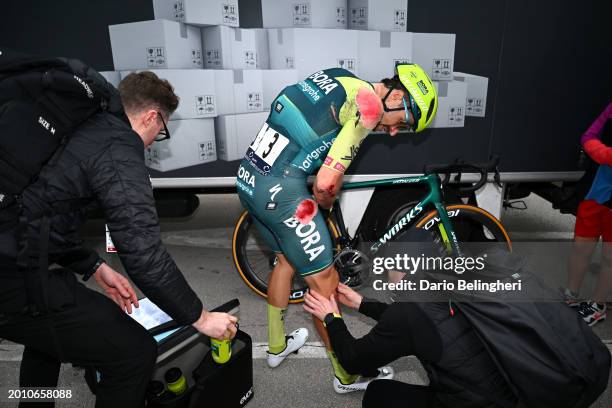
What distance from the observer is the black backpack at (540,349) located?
4.14 ft

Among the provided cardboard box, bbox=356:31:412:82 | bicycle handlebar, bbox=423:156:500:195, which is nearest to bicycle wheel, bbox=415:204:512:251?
bicycle handlebar, bbox=423:156:500:195

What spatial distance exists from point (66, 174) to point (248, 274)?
2273 millimetres

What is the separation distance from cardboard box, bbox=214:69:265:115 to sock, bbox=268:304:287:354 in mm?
1632

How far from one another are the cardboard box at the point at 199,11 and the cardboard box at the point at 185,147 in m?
0.76

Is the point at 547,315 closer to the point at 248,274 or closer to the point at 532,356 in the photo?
the point at 532,356

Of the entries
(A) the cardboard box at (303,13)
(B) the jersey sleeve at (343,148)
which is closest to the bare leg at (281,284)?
(B) the jersey sleeve at (343,148)

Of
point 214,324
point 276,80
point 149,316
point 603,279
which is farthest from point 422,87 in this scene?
point 603,279

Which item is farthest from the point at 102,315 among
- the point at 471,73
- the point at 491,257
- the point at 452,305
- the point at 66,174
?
the point at 471,73

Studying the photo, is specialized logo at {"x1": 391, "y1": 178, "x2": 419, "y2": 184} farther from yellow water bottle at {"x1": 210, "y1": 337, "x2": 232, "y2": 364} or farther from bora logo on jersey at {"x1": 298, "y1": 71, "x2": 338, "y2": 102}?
yellow water bottle at {"x1": 210, "y1": 337, "x2": 232, "y2": 364}

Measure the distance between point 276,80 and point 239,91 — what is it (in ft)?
1.04

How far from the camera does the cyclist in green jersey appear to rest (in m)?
2.14

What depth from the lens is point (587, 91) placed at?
10.4ft

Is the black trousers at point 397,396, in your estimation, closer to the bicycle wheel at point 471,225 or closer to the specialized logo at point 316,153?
the specialized logo at point 316,153

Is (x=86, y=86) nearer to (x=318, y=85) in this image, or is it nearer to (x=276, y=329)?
(x=318, y=85)
